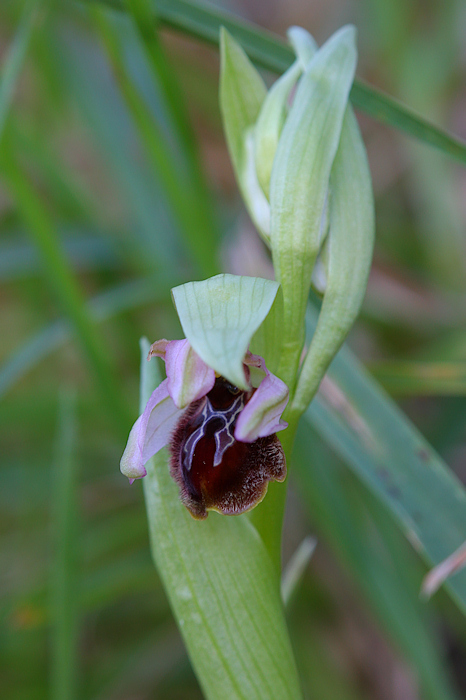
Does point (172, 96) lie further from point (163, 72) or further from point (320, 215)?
point (320, 215)

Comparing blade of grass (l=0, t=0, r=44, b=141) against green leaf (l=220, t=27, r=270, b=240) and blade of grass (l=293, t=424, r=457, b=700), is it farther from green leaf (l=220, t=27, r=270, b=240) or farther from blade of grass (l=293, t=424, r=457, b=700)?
blade of grass (l=293, t=424, r=457, b=700)

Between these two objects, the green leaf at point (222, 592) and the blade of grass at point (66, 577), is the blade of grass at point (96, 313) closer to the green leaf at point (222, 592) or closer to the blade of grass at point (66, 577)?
the blade of grass at point (66, 577)

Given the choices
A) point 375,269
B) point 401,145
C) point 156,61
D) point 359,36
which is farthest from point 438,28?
point 156,61

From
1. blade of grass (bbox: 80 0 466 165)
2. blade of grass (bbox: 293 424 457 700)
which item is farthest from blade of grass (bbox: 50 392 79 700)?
blade of grass (bbox: 80 0 466 165)

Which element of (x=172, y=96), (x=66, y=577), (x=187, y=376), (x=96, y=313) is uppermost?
(x=172, y=96)

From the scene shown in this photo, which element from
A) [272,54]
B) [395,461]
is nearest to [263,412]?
[395,461]

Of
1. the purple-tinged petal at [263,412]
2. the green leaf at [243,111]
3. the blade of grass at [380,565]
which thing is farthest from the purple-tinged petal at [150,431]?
the blade of grass at [380,565]
